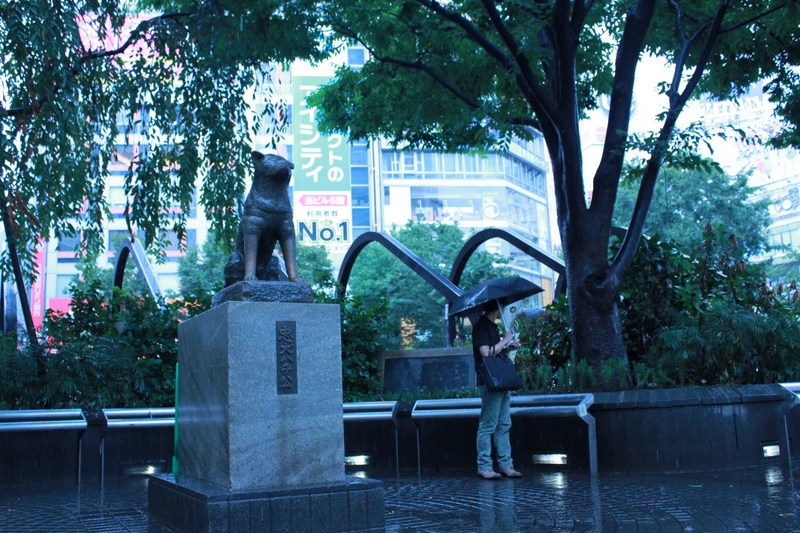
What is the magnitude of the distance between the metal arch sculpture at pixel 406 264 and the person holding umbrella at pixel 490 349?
6269 millimetres

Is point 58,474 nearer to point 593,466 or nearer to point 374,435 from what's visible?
point 374,435

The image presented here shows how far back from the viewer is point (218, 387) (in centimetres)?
539

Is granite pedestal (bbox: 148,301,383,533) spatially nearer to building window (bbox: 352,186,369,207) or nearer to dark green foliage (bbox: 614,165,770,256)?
dark green foliage (bbox: 614,165,770,256)

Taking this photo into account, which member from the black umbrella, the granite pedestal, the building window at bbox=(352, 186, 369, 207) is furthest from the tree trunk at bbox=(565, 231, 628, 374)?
the building window at bbox=(352, 186, 369, 207)

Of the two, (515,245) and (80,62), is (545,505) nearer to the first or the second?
(80,62)

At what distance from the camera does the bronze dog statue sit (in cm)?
611

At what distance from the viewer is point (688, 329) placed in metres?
9.12

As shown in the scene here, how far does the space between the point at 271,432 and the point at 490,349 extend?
2839mm

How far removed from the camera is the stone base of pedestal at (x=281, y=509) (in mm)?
4863

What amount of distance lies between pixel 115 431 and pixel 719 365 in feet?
23.4

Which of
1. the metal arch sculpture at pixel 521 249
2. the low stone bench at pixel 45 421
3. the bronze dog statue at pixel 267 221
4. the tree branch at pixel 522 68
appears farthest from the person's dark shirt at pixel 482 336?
the metal arch sculpture at pixel 521 249

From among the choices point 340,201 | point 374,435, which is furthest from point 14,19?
point 340,201

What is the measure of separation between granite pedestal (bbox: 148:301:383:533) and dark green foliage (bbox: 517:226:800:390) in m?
4.26

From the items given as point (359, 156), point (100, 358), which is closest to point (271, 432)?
point (100, 358)
